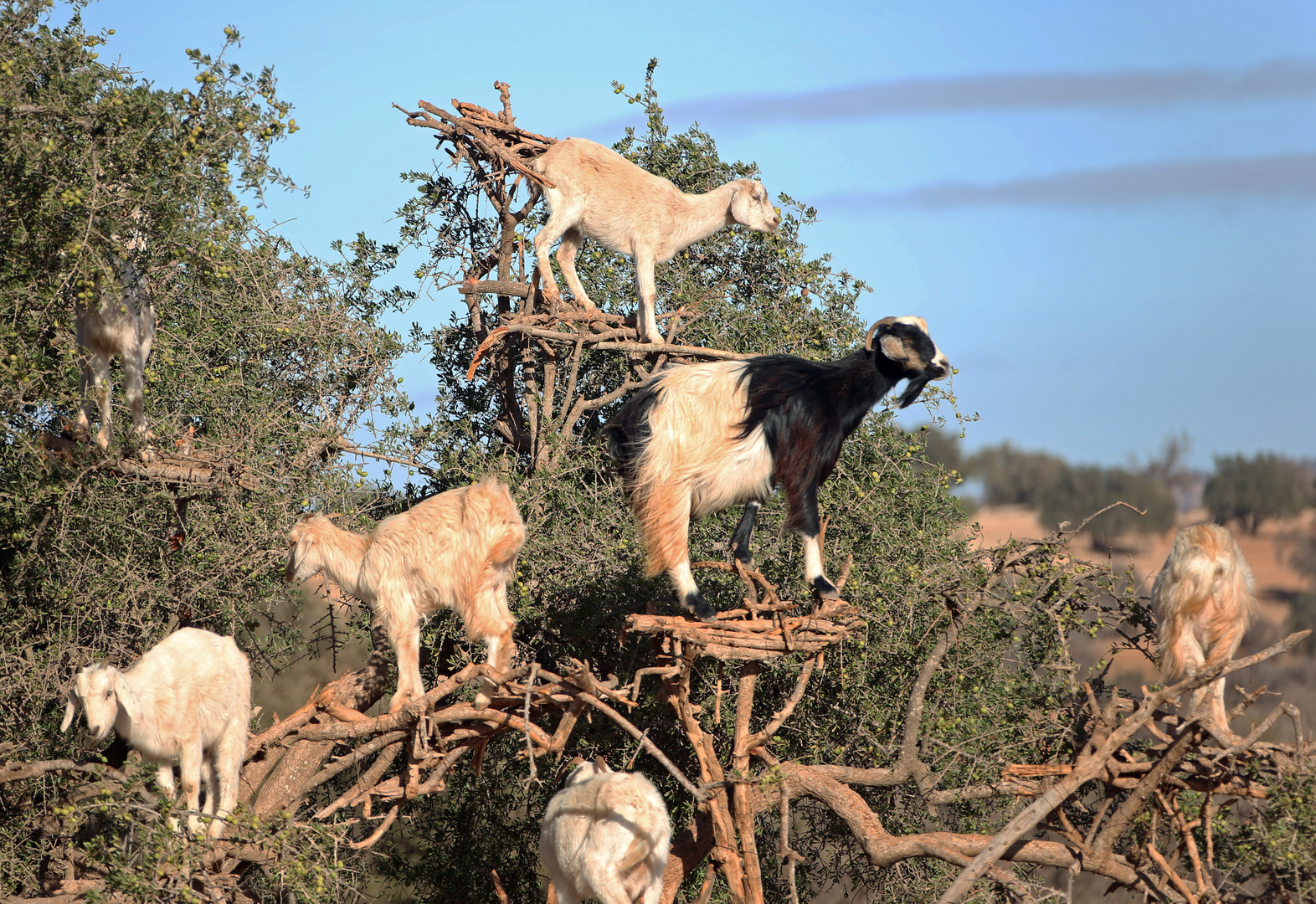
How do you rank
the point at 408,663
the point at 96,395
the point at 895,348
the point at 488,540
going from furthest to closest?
the point at 96,395, the point at 408,663, the point at 488,540, the point at 895,348

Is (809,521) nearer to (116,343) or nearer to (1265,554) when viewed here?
(116,343)

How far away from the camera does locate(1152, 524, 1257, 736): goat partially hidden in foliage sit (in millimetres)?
6621

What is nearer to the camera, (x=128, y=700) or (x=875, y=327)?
(x=128, y=700)

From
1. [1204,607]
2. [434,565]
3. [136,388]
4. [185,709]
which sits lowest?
[185,709]


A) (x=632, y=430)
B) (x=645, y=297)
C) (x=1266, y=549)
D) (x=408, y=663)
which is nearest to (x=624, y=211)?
(x=645, y=297)

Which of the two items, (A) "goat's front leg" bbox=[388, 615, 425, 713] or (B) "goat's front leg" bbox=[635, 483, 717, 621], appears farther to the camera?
(A) "goat's front leg" bbox=[388, 615, 425, 713]

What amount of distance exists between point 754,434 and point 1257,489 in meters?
23.2

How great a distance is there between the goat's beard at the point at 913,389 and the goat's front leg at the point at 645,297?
186 cm

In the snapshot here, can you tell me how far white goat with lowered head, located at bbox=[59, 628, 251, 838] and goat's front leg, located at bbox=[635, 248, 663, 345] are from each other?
9.75 feet

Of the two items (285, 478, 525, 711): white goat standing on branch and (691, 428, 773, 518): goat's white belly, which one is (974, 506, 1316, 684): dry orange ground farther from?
(285, 478, 525, 711): white goat standing on branch

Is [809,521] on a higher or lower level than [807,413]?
lower

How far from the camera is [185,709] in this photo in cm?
570

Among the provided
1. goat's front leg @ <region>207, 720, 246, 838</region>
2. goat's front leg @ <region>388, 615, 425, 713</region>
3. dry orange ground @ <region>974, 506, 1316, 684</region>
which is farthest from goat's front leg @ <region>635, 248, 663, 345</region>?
dry orange ground @ <region>974, 506, 1316, 684</region>

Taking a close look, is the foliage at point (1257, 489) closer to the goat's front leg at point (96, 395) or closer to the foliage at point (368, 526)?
the foliage at point (368, 526)
